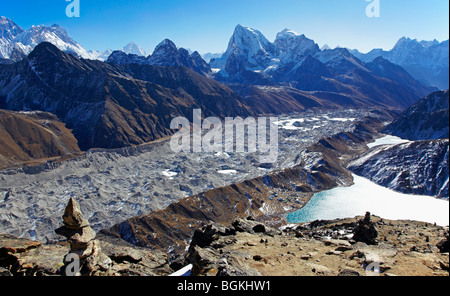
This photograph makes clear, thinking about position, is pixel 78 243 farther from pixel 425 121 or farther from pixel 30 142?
pixel 425 121

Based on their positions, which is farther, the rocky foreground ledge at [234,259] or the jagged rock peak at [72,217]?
the rocky foreground ledge at [234,259]

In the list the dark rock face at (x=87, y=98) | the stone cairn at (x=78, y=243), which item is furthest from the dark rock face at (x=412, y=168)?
the dark rock face at (x=87, y=98)

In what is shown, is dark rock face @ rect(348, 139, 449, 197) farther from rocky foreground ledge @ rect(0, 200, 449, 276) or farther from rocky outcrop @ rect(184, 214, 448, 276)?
rocky foreground ledge @ rect(0, 200, 449, 276)

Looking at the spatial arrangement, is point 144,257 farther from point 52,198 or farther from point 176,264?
point 52,198

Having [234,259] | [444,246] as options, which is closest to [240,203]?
[444,246]

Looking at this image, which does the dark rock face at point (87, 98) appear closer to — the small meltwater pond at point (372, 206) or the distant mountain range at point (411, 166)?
the small meltwater pond at point (372, 206)

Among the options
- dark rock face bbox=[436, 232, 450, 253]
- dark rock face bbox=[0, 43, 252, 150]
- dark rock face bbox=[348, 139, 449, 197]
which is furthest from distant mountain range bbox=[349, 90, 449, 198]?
dark rock face bbox=[0, 43, 252, 150]

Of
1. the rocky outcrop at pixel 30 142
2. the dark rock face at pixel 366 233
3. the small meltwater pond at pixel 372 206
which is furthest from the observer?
the rocky outcrop at pixel 30 142
